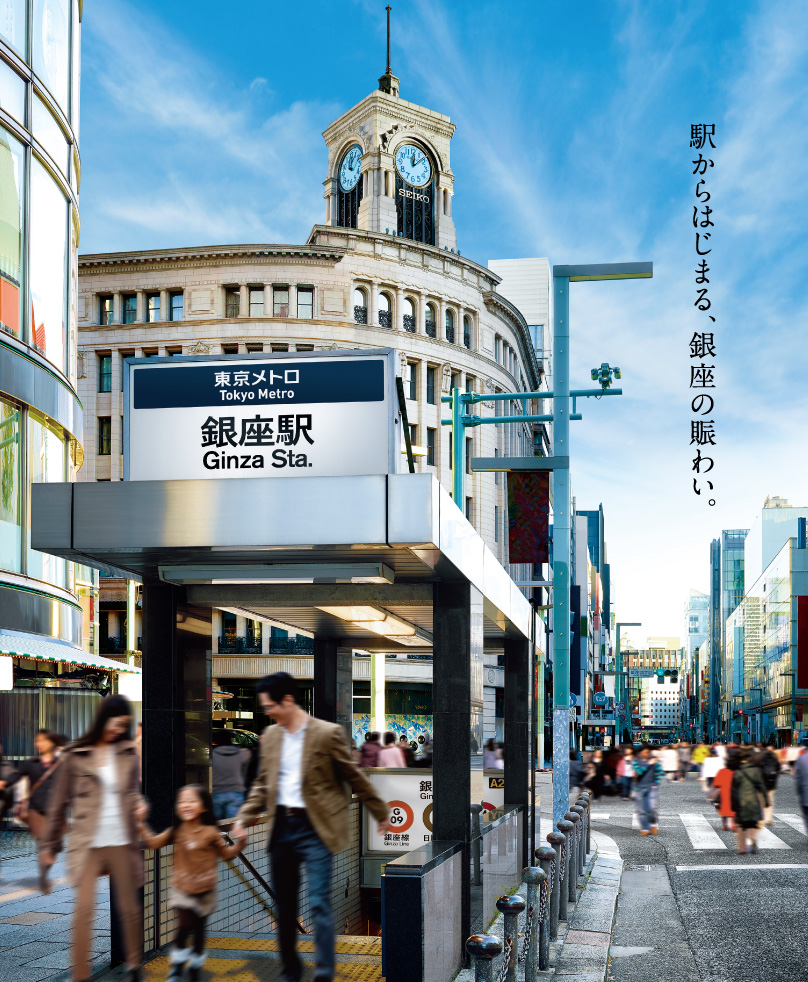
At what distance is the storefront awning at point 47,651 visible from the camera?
Answer: 1608 centimetres

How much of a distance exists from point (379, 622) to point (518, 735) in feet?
9.41

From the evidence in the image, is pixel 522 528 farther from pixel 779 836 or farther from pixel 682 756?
pixel 682 756

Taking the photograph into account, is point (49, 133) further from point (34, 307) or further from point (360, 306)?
point (360, 306)

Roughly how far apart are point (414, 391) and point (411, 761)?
41.1 m

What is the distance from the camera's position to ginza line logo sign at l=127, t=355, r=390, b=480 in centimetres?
783

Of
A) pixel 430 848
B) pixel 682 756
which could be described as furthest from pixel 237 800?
pixel 682 756

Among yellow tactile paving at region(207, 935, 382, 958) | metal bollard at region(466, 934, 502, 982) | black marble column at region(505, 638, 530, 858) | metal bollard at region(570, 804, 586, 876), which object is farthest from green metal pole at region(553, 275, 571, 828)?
metal bollard at region(466, 934, 502, 982)

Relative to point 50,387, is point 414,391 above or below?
above

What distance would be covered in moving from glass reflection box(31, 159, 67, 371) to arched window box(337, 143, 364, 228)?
44.2 metres

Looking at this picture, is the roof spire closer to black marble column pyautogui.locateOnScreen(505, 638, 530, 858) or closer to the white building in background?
the white building in background

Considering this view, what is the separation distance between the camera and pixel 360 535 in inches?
270

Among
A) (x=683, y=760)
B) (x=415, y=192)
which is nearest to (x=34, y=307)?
(x=683, y=760)

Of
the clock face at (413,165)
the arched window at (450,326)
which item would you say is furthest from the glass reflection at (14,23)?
the clock face at (413,165)

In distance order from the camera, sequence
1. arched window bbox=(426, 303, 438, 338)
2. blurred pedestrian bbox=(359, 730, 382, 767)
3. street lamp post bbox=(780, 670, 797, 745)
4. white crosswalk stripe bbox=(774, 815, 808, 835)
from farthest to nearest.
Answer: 1. street lamp post bbox=(780, 670, 797, 745)
2. arched window bbox=(426, 303, 438, 338)
3. white crosswalk stripe bbox=(774, 815, 808, 835)
4. blurred pedestrian bbox=(359, 730, 382, 767)
